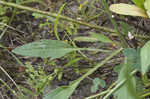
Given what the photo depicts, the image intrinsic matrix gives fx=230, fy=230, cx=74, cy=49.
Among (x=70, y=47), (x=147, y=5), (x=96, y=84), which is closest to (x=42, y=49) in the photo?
(x=70, y=47)

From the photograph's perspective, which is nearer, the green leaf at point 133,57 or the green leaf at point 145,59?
the green leaf at point 145,59

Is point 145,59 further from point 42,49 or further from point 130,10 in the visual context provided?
point 42,49

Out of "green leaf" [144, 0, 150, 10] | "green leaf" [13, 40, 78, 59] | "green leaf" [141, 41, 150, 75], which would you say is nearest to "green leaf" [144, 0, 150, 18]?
"green leaf" [144, 0, 150, 10]

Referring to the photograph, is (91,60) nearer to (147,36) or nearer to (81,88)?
(81,88)

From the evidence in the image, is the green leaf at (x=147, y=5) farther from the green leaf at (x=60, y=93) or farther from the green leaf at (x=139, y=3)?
the green leaf at (x=60, y=93)

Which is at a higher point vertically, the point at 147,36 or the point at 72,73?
the point at 147,36

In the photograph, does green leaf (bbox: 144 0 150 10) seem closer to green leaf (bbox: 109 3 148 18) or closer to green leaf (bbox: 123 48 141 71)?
green leaf (bbox: 109 3 148 18)

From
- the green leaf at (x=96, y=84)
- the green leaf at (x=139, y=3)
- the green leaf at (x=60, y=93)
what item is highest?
the green leaf at (x=139, y=3)

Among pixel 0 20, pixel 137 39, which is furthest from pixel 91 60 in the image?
→ pixel 0 20

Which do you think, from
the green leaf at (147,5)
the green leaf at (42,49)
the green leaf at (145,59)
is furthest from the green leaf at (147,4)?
the green leaf at (42,49)
